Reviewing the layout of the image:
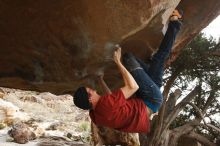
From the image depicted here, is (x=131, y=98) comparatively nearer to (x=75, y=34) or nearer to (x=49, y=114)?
(x=75, y=34)

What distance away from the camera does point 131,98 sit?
5.36 metres

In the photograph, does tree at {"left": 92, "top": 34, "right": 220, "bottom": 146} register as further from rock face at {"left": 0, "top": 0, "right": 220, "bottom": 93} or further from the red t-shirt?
the red t-shirt

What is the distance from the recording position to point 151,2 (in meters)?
5.02

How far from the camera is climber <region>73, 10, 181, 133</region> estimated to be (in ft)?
16.1

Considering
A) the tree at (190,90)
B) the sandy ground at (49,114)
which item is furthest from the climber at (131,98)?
the sandy ground at (49,114)

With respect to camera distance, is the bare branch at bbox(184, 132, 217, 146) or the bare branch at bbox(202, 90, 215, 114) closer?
the bare branch at bbox(184, 132, 217, 146)

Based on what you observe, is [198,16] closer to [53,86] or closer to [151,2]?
[151,2]

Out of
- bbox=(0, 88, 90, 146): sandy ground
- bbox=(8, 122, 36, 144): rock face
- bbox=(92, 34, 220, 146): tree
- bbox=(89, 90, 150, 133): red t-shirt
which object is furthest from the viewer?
bbox=(0, 88, 90, 146): sandy ground

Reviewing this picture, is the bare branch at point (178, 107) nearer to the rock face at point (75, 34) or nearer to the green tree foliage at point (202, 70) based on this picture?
the green tree foliage at point (202, 70)

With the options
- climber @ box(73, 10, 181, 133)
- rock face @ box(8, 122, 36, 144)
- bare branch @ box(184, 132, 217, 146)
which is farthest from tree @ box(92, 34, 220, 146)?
climber @ box(73, 10, 181, 133)

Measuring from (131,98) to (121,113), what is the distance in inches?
18.2

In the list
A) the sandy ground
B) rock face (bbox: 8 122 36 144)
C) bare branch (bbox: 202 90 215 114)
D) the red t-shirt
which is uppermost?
the sandy ground

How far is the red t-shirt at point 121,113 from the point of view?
4836mm

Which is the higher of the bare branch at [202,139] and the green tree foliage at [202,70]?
the green tree foliage at [202,70]
